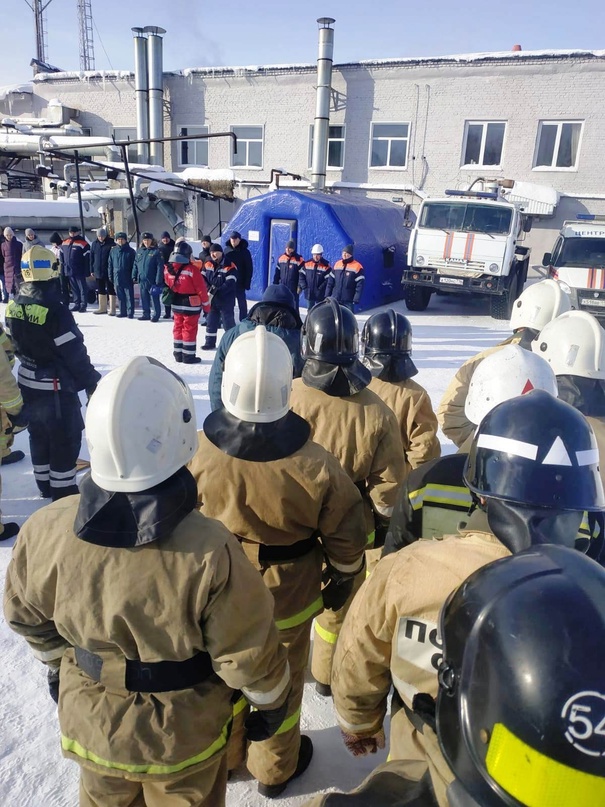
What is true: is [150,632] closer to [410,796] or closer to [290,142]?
[410,796]

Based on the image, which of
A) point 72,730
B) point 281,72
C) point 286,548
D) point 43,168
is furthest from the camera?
point 281,72

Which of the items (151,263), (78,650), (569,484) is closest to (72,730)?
(78,650)

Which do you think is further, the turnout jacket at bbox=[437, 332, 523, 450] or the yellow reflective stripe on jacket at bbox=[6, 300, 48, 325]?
the yellow reflective stripe on jacket at bbox=[6, 300, 48, 325]

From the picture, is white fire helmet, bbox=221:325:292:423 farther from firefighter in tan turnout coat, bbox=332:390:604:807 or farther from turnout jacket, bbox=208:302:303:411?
turnout jacket, bbox=208:302:303:411

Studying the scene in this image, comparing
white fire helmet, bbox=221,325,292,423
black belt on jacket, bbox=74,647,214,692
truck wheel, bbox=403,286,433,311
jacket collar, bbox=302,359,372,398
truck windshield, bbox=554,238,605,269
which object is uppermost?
truck windshield, bbox=554,238,605,269

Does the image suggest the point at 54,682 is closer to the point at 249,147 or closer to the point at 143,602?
the point at 143,602

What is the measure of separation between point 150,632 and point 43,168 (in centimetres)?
1363

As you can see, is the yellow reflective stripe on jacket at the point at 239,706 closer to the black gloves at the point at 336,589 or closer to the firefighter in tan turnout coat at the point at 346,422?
the black gloves at the point at 336,589

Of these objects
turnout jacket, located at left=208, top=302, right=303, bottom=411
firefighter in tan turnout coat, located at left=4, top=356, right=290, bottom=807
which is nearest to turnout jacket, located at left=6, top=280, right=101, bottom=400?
turnout jacket, located at left=208, top=302, right=303, bottom=411

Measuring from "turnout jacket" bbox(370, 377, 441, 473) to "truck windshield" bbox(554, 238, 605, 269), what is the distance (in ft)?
32.7

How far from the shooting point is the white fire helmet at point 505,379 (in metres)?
2.28

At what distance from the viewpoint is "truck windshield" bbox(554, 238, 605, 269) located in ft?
38.2

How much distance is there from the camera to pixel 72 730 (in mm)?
1596

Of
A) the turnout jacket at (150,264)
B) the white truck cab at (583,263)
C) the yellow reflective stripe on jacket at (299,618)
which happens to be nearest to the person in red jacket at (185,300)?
the turnout jacket at (150,264)
